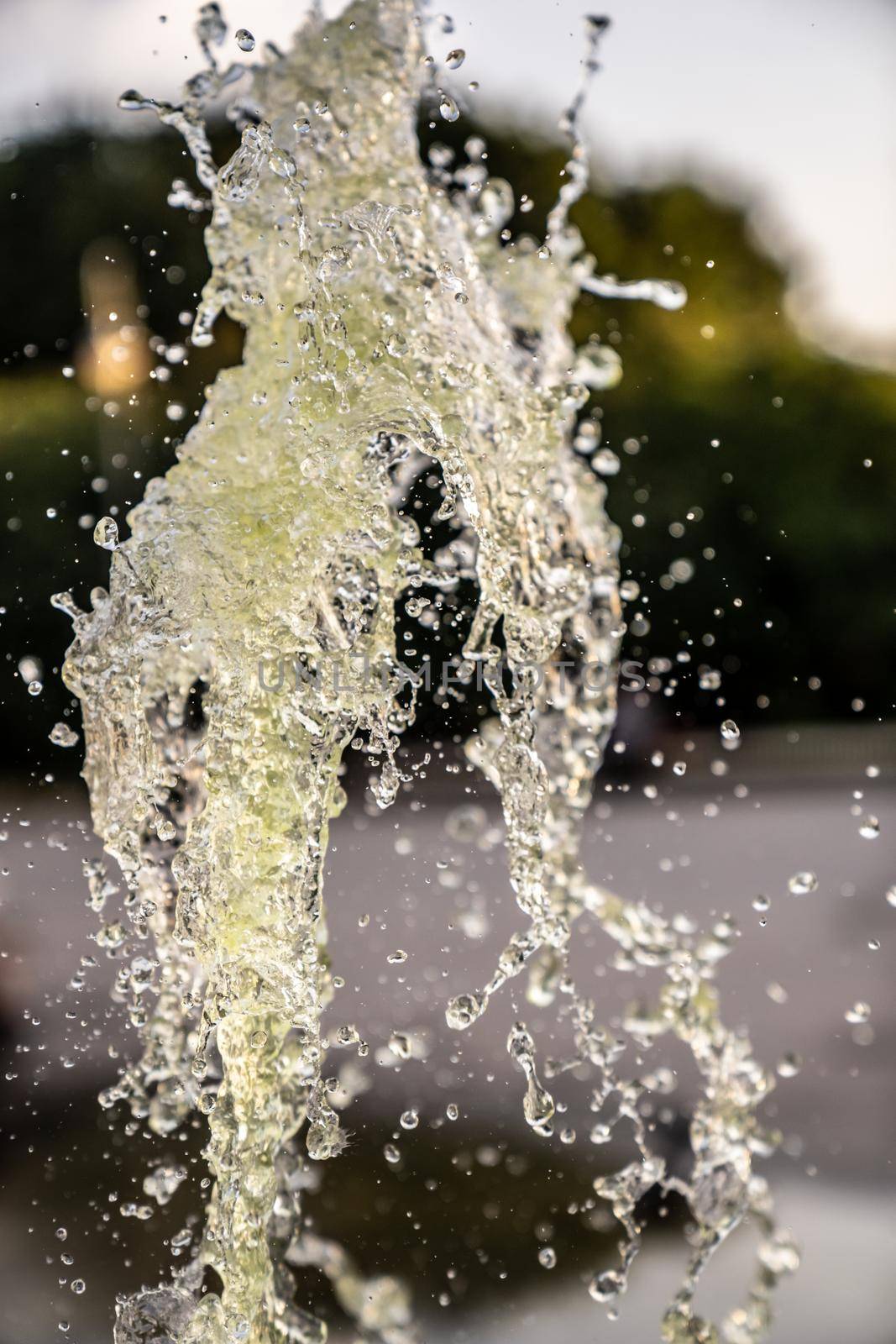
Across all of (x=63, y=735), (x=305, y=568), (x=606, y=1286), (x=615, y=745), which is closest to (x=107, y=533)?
(x=305, y=568)

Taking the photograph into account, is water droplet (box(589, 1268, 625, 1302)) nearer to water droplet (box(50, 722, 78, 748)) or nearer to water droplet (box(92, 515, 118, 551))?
water droplet (box(50, 722, 78, 748))

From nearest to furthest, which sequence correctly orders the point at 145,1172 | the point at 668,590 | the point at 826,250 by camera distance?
the point at 145,1172 → the point at 668,590 → the point at 826,250

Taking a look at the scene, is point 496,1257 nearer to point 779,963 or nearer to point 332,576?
point 332,576

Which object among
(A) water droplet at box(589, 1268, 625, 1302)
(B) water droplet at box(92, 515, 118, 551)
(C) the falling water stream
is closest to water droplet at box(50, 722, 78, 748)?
(C) the falling water stream

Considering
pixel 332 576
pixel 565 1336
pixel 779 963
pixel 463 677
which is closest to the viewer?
pixel 332 576

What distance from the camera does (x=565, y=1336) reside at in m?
3.10

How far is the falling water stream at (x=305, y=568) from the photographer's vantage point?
234 centimetres

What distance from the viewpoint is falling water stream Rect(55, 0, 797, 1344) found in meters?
2.34

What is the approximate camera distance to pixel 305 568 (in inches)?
93.4

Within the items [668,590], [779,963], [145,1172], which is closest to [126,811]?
[145,1172]

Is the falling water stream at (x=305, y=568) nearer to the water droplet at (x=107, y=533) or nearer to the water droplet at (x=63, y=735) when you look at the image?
the water droplet at (x=107, y=533)

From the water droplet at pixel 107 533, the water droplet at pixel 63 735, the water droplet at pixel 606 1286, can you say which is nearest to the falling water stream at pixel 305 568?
the water droplet at pixel 107 533

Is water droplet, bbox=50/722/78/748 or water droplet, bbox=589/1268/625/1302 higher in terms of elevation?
water droplet, bbox=50/722/78/748

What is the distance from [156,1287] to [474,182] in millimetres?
2349
